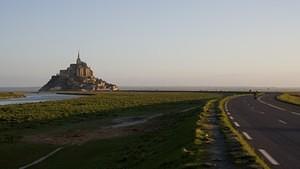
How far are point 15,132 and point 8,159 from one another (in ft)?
42.8

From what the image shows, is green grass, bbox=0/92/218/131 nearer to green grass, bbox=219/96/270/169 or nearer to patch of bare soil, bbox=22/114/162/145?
patch of bare soil, bbox=22/114/162/145

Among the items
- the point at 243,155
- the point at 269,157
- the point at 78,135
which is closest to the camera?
the point at 243,155

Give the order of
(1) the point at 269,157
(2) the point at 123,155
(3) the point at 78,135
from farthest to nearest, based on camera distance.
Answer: (3) the point at 78,135, (2) the point at 123,155, (1) the point at 269,157

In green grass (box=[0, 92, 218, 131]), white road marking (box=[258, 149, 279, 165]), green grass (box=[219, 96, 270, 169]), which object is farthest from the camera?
A: green grass (box=[0, 92, 218, 131])

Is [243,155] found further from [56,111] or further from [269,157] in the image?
[56,111]

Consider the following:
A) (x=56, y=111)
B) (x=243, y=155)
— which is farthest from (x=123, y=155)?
(x=56, y=111)

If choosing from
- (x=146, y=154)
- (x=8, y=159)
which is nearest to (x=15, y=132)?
(x=8, y=159)

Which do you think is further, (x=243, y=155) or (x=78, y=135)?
(x=78, y=135)

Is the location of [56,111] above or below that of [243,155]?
below

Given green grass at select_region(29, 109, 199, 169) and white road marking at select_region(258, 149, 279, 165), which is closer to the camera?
white road marking at select_region(258, 149, 279, 165)

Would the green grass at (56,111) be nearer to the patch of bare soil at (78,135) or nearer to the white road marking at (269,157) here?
the patch of bare soil at (78,135)

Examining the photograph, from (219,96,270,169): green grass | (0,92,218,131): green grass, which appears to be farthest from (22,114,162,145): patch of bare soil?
(219,96,270,169): green grass

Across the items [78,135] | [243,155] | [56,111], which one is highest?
[243,155]

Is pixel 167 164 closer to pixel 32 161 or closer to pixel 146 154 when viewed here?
pixel 146 154
